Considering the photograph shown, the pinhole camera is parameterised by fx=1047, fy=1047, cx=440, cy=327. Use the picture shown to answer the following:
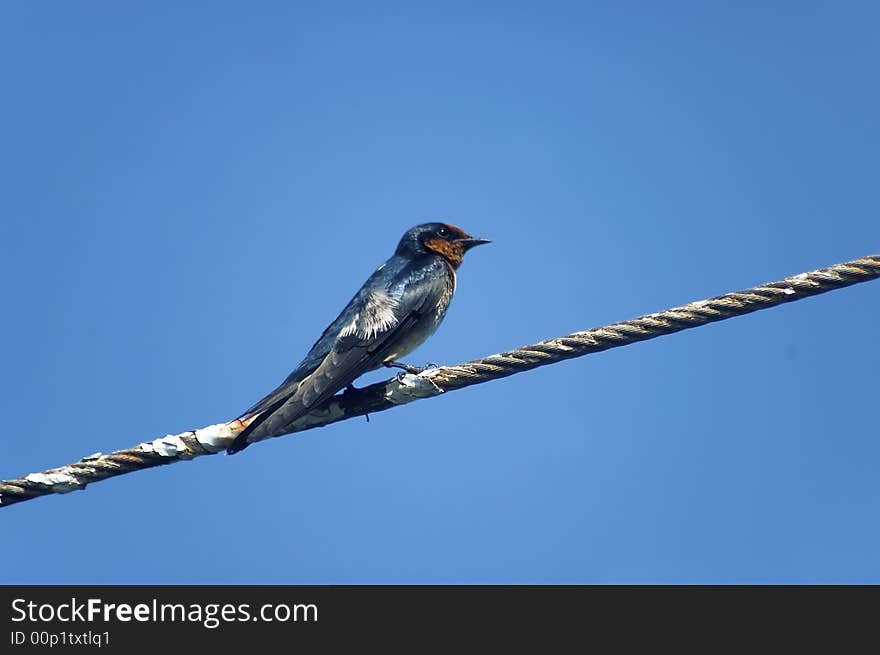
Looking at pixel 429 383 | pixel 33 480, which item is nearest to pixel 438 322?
pixel 429 383

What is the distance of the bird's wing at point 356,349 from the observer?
5.71 metres

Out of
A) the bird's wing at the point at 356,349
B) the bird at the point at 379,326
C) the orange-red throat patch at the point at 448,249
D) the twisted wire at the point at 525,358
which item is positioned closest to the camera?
the twisted wire at the point at 525,358

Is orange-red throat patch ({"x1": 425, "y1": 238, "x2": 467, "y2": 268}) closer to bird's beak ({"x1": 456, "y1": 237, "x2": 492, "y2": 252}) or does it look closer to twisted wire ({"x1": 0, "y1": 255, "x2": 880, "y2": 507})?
bird's beak ({"x1": 456, "y1": 237, "x2": 492, "y2": 252})

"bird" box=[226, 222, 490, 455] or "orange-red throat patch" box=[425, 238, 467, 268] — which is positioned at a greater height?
"orange-red throat patch" box=[425, 238, 467, 268]

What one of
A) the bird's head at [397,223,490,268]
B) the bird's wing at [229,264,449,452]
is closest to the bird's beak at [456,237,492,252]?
the bird's head at [397,223,490,268]

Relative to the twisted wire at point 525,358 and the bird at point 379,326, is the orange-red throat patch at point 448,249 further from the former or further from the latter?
the twisted wire at point 525,358

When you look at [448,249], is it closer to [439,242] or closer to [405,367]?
[439,242]

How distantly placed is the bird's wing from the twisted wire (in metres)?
0.31

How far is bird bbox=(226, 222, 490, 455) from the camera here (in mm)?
5824

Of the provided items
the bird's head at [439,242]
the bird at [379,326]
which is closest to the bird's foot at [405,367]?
the bird at [379,326]

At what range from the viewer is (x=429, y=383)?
17.6 feet
